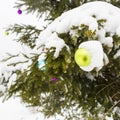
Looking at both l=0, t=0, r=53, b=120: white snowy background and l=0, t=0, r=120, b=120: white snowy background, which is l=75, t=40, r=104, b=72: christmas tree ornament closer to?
l=0, t=0, r=120, b=120: white snowy background

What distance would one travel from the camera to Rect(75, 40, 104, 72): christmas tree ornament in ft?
5.41

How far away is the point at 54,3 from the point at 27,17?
24.9 feet

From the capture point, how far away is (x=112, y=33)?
205 centimetres

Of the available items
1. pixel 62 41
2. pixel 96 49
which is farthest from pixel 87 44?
pixel 62 41

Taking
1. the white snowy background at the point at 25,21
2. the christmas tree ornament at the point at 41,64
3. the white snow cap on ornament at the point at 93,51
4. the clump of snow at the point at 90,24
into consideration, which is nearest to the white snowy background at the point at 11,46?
the white snowy background at the point at 25,21

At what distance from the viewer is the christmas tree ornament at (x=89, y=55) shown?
64.9 inches

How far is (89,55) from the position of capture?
1661 mm

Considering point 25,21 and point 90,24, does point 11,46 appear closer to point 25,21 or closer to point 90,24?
point 25,21

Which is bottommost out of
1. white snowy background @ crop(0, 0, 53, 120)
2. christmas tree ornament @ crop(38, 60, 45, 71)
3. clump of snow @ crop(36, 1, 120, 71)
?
white snowy background @ crop(0, 0, 53, 120)

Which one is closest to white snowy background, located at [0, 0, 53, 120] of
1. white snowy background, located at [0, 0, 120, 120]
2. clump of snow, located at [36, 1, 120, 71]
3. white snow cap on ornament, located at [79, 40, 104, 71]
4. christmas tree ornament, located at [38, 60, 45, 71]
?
white snowy background, located at [0, 0, 120, 120]

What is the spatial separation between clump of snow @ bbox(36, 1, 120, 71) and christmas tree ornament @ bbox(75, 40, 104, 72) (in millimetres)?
39

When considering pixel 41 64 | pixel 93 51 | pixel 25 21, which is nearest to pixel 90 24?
pixel 93 51

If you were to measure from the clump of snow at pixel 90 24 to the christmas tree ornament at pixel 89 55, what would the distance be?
1.5 inches

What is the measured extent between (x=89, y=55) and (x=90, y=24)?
0.31 meters
